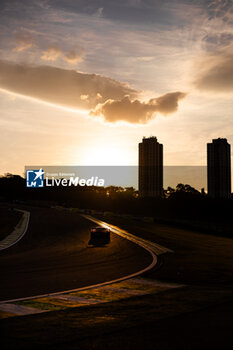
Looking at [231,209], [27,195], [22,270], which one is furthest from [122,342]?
[27,195]

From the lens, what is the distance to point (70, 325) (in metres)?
7.46

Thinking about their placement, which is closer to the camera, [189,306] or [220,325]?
[220,325]

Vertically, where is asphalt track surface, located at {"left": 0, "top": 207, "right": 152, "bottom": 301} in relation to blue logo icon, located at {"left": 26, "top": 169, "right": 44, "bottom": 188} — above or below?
below

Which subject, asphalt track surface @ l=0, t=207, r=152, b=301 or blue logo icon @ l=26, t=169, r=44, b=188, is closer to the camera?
asphalt track surface @ l=0, t=207, r=152, b=301

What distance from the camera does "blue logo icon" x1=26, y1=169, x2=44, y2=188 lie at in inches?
2260

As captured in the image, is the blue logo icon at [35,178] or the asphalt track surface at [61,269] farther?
the blue logo icon at [35,178]

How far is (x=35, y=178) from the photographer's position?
196 feet

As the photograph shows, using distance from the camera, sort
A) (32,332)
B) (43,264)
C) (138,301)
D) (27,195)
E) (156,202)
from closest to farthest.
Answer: (32,332)
(138,301)
(43,264)
(156,202)
(27,195)

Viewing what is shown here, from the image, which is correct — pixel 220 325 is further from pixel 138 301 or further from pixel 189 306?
pixel 138 301

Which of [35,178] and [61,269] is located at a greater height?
[35,178]

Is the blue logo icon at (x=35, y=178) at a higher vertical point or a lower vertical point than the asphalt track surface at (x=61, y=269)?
higher

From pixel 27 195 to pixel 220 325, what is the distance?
6700 inches

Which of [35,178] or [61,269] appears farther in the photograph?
[35,178]

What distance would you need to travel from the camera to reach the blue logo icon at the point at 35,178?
5741cm
